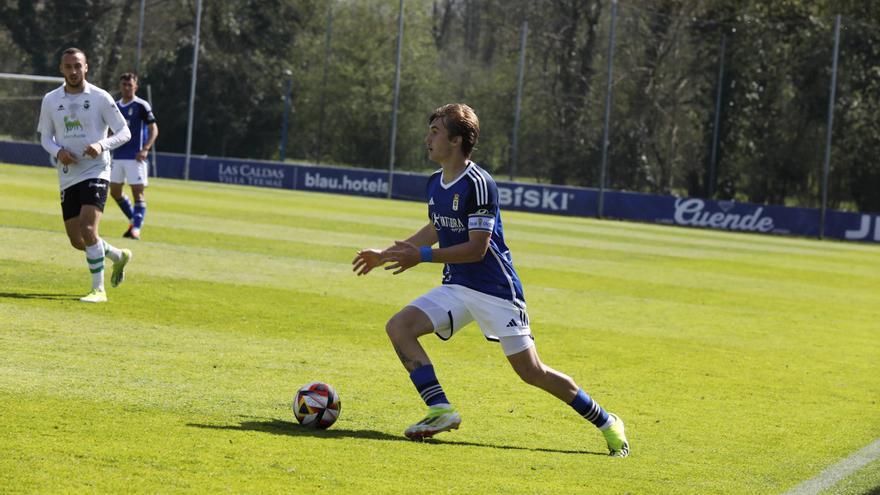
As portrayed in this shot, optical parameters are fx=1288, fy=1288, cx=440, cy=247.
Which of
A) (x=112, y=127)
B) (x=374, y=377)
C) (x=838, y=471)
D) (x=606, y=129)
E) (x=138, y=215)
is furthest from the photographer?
(x=606, y=129)

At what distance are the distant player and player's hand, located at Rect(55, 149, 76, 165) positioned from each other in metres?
7.26

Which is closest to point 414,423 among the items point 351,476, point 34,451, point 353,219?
point 351,476

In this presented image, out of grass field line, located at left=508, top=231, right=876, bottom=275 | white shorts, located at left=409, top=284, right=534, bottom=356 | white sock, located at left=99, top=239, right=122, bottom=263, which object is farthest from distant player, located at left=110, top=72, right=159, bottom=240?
white shorts, located at left=409, top=284, right=534, bottom=356

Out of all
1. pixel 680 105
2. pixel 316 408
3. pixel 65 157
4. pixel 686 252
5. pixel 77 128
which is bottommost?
pixel 316 408

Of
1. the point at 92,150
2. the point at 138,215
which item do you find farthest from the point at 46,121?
the point at 138,215

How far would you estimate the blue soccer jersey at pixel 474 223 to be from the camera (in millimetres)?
7141

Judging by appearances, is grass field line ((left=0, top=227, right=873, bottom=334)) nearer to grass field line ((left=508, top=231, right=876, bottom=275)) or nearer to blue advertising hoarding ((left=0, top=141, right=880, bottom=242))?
A: grass field line ((left=508, top=231, right=876, bottom=275))

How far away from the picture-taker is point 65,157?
1194 cm

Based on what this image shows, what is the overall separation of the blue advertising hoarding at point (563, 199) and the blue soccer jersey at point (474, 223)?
116 ft

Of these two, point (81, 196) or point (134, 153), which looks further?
point (134, 153)

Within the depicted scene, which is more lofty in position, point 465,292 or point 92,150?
point 92,150

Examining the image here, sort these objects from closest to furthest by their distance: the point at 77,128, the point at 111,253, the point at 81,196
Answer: the point at 81,196, the point at 77,128, the point at 111,253

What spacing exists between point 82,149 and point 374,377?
4.49 metres

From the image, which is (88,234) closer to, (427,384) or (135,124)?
(427,384)
